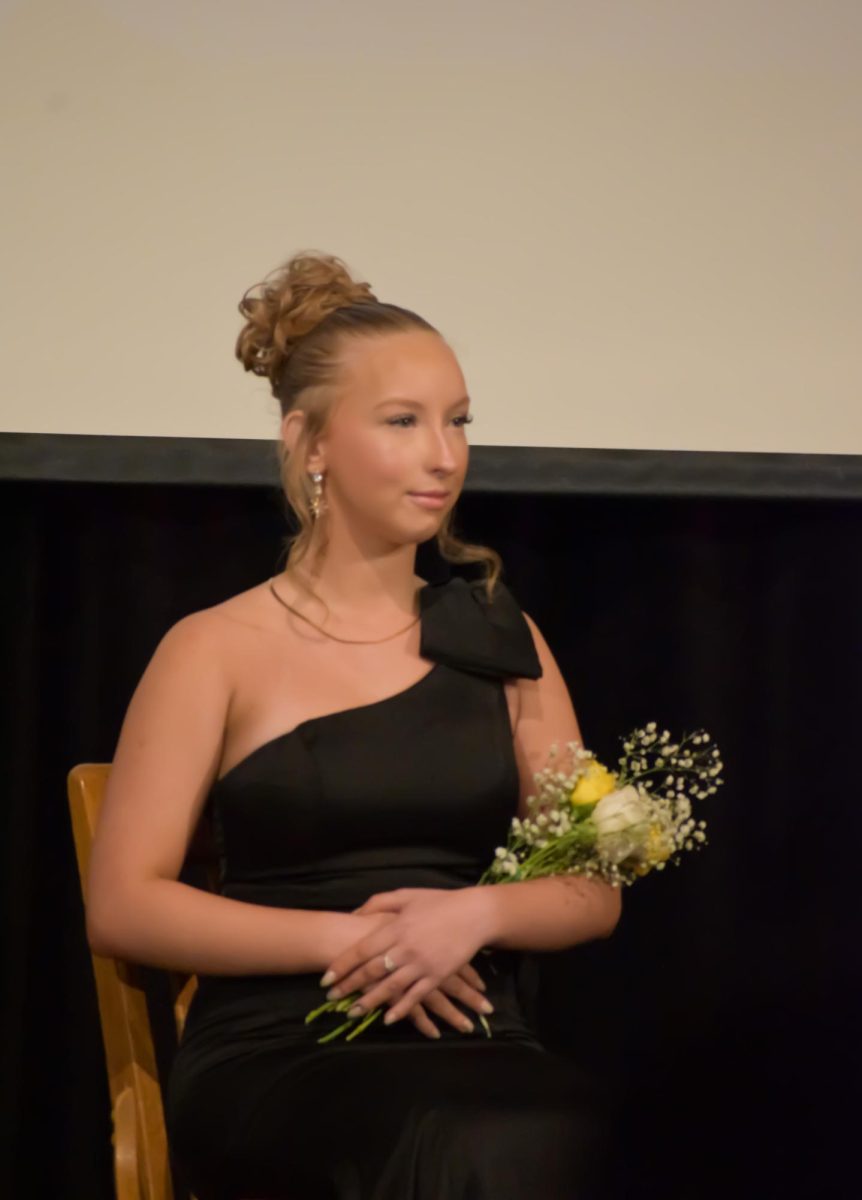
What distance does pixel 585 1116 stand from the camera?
174cm

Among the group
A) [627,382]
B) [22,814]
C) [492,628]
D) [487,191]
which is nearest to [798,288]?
[627,382]

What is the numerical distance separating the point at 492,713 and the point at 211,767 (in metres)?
0.37

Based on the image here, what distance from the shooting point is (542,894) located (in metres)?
2.00

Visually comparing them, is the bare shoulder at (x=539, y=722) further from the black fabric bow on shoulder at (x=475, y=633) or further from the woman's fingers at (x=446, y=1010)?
the woman's fingers at (x=446, y=1010)

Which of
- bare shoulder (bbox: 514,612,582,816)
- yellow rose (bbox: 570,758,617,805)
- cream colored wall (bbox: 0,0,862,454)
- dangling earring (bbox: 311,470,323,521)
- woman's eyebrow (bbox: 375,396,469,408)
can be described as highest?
cream colored wall (bbox: 0,0,862,454)

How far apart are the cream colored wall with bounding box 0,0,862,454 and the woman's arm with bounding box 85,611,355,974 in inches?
26.1

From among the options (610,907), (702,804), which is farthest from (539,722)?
(702,804)

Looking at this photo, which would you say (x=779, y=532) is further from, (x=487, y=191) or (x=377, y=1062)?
(x=377, y=1062)

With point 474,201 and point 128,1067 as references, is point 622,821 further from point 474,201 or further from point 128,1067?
point 474,201

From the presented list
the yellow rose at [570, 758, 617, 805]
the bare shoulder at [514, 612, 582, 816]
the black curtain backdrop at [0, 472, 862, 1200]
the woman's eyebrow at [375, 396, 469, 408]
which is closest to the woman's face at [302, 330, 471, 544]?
the woman's eyebrow at [375, 396, 469, 408]

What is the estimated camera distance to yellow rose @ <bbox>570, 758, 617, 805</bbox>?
1938 millimetres

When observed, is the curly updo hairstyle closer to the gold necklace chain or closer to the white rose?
the gold necklace chain

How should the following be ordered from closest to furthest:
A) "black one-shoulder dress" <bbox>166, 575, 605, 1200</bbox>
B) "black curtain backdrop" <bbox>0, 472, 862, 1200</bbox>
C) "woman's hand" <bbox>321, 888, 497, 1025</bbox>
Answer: "black one-shoulder dress" <bbox>166, 575, 605, 1200</bbox>, "woman's hand" <bbox>321, 888, 497, 1025</bbox>, "black curtain backdrop" <bbox>0, 472, 862, 1200</bbox>

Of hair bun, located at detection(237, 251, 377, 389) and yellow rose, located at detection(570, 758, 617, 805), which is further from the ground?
hair bun, located at detection(237, 251, 377, 389)
